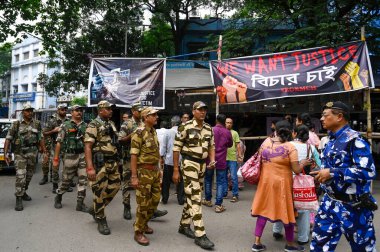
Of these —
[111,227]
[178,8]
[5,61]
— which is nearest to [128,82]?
[111,227]

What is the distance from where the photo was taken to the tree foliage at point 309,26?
28.6 feet

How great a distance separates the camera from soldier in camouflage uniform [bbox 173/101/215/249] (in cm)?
434

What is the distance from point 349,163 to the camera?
2809 millimetres

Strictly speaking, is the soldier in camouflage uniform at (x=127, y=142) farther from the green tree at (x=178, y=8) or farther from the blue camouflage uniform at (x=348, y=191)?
the green tree at (x=178, y=8)

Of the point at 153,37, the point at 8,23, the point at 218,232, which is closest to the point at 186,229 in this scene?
the point at 218,232

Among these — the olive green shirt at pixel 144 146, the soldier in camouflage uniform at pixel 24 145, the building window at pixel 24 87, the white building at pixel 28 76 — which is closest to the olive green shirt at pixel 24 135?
the soldier in camouflage uniform at pixel 24 145

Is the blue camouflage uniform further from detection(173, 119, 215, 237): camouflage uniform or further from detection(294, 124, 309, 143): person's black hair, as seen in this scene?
detection(173, 119, 215, 237): camouflage uniform

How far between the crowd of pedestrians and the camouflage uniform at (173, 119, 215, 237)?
0.04ft

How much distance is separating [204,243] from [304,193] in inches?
54.6

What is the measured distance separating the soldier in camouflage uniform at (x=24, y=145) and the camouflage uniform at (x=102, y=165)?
2.05 m

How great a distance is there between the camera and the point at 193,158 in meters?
4.46

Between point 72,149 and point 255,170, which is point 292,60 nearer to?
point 255,170

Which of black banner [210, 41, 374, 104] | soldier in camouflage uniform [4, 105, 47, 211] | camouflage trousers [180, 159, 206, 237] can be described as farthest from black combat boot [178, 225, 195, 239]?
black banner [210, 41, 374, 104]

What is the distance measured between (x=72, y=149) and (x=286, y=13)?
9.08m
